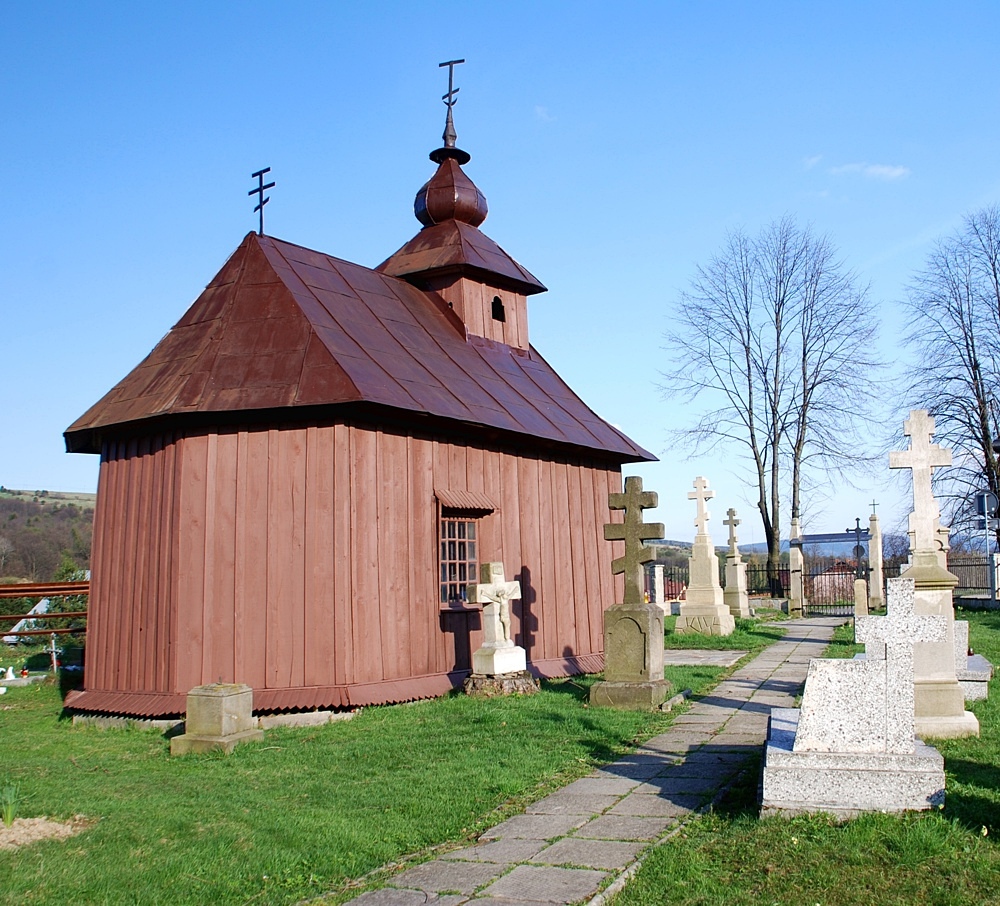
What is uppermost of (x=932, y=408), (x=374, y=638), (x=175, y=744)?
(x=932, y=408)

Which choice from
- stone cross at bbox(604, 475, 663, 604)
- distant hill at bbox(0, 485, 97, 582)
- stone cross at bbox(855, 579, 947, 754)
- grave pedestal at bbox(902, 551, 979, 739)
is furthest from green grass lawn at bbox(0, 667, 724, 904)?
distant hill at bbox(0, 485, 97, 582)

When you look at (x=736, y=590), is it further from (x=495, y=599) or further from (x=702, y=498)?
(x=495, y=599)

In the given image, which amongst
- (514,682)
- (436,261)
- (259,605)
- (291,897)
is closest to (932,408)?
(436,261)

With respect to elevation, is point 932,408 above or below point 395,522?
above

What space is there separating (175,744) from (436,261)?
9.74m

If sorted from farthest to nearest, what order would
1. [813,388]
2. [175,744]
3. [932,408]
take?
[813,388] → [932,408] → [175,744]

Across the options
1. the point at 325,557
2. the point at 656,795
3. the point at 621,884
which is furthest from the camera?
the point at 325,557

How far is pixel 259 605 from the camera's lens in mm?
11734

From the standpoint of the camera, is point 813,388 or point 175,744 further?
point 813,388

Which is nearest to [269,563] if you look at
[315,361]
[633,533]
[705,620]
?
[315,361]

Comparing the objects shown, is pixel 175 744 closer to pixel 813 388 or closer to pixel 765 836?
pixel 765 836

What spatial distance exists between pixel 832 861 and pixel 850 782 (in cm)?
72

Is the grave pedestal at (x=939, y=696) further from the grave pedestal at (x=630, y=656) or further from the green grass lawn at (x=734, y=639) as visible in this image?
the green grass lawn at (x=734, y=639)

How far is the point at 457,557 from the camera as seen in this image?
13.5 meters
